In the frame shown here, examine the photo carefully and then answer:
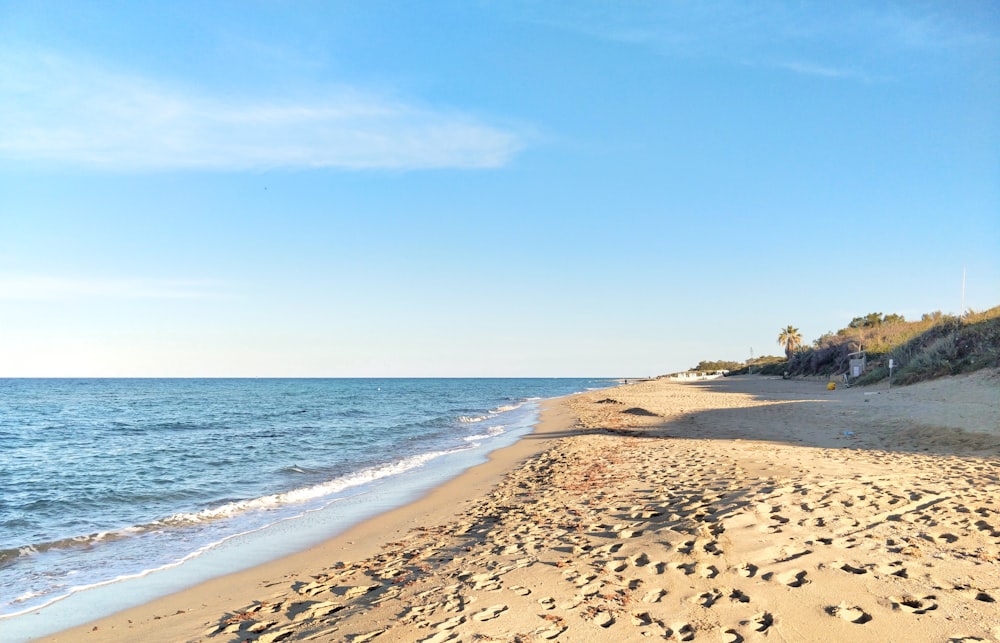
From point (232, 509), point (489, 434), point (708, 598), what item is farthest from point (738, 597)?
point (489, 434)

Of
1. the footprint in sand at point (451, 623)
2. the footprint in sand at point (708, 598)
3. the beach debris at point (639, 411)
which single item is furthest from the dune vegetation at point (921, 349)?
the footprint in sand at point (451, 623)

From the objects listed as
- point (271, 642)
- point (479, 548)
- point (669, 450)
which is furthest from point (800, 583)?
point (669, 450)

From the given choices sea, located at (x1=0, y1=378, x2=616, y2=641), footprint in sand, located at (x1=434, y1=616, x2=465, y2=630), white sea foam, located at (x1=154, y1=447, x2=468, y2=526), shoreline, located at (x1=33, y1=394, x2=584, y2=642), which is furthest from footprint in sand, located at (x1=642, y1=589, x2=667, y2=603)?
white sea foam, located at (x1=154, y1=447, x2=468, y2=526)

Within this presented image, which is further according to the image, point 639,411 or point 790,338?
point 790,338

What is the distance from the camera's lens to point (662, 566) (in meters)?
5.43

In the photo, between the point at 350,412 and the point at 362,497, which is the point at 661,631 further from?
the point at 350,412

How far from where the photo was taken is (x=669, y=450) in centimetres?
1445

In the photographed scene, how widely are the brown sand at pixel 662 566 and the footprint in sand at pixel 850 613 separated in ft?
0.05

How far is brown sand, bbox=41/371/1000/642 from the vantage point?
4.29 meters

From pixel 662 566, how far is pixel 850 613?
164 centimetres

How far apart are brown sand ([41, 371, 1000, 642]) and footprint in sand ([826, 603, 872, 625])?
0.01 metres

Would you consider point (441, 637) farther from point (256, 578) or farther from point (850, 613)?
point (256, 578)

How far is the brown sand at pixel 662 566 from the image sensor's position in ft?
14.1

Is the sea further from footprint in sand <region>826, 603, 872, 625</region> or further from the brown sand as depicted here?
footprint in sand <region>826, 603, 872, 625</region>
